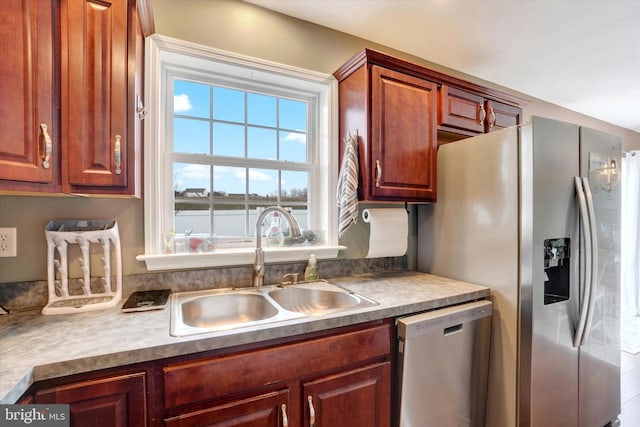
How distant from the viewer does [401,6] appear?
1687mm

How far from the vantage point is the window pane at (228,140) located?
5.75 ft

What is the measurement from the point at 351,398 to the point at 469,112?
1.85 m

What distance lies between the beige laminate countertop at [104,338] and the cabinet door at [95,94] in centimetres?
49

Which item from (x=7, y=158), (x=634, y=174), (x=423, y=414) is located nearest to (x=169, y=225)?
(x=7, y=158)

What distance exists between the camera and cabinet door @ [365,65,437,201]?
167 centimetres

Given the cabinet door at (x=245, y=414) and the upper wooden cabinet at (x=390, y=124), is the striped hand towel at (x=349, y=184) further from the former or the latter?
the cabinet door at (x=245, y=414)

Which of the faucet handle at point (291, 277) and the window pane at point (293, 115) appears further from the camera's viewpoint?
the window pane at point (293, 115)

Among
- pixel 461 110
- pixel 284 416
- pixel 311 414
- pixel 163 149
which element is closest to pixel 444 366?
pixel 311 414

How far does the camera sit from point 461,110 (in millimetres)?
1957

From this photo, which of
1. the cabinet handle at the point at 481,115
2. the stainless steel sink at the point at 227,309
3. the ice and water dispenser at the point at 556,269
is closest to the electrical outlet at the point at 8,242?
the stainless steel sink at the point at 227,309

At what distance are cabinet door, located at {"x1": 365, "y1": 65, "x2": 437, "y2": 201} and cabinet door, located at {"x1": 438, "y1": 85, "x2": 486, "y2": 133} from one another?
78mm

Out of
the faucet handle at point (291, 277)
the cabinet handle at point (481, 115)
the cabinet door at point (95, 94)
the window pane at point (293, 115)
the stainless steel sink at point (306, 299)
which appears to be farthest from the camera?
the cabinet handle at point (481, 115)

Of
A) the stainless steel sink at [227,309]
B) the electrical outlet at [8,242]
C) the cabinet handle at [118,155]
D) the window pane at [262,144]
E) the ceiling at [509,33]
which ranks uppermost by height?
the ceiling at [509,33]

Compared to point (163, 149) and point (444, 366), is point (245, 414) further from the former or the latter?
A: point (163, 149)
